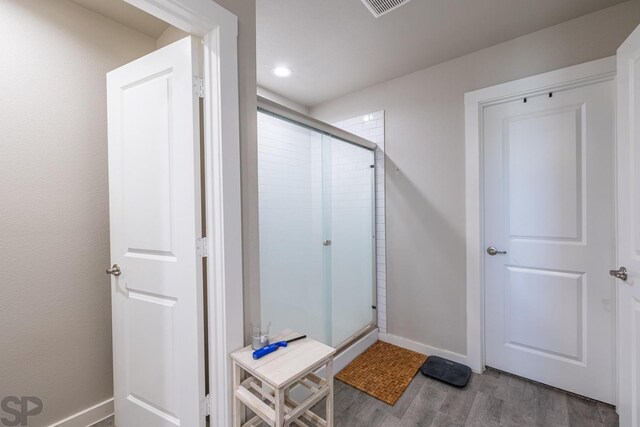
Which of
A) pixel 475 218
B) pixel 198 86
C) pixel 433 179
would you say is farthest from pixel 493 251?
pixel 198 86

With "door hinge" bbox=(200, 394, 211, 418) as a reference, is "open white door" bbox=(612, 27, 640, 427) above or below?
above

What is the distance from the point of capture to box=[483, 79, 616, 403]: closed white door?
5.79 ft

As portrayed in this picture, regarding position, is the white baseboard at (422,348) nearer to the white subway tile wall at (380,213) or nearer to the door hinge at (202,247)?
the white subway tile wall at (380,213)

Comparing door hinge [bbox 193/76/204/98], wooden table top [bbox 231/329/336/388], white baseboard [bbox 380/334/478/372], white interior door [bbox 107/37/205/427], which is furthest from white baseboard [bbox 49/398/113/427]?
white baseboard [bbox 380/334/478/372]

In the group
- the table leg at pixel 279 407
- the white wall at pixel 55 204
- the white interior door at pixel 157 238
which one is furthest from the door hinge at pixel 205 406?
the white wall at pixel 55 204

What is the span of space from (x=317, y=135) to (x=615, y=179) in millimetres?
1941

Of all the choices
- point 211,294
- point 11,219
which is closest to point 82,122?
point 11,219

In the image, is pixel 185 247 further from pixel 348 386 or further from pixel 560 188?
pixel 560 188

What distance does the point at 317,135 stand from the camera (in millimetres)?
2082

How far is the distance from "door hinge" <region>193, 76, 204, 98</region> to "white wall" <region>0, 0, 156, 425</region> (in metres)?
0.92

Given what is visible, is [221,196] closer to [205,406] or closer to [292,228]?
[292,228]

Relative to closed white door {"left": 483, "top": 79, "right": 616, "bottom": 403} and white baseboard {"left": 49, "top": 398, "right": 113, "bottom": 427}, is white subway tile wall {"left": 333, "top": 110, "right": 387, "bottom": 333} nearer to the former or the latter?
closed white door {"left": 483, "top": 79, "right": 616, "bottom": 403}

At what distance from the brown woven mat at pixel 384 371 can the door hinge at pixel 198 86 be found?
2.12m

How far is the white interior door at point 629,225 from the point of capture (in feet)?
4.12
